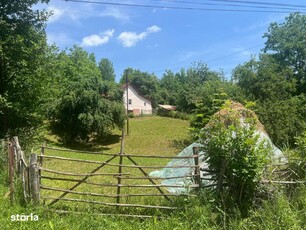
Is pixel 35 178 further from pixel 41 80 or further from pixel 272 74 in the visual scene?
pixel 272 74

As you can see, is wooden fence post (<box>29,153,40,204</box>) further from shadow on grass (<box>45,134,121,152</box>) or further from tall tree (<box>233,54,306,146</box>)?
shadow on grass (<box>45,134,121,152</box>)

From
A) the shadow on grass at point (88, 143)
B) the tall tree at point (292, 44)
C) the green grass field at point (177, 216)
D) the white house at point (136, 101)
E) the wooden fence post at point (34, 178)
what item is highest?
the tall tree at point (292, 44)

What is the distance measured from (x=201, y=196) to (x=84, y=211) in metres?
2.04

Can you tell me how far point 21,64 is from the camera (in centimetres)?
1161

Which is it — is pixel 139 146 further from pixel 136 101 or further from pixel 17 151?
pixel 136 101

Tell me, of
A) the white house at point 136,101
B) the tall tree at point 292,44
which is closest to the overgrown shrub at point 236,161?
the tall tree at point 292,44

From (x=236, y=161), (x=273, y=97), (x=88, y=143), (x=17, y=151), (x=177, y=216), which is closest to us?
(x=236, y=161)

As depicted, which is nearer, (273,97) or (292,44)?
(273,97)

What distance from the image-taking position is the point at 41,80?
40.2 feet

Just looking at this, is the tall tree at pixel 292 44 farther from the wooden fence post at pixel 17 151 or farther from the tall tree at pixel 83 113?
the wooden fence post at pixel 17 151

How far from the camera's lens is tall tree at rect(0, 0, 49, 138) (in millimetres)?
11352

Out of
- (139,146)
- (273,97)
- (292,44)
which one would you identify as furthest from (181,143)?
(292,44)

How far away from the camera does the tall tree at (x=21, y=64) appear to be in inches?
447

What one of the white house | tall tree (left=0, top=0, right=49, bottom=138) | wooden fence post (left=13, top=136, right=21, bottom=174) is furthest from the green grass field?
the white house
